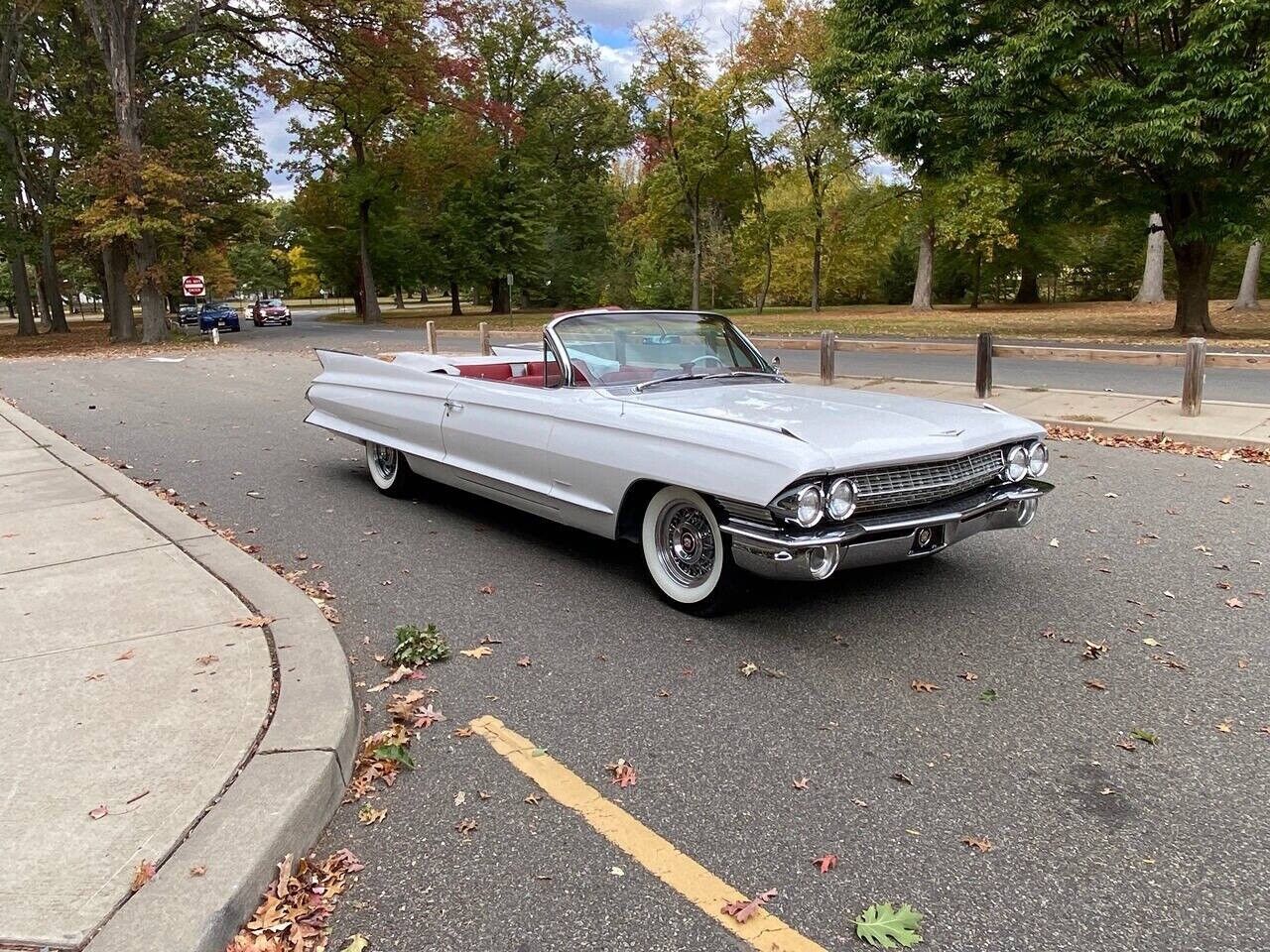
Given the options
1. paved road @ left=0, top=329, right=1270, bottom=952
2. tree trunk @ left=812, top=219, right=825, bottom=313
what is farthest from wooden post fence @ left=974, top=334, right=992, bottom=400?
tree trunk @ left=812, top=219, right=825, bottom=313

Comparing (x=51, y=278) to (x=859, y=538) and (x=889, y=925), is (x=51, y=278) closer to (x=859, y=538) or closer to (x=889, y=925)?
(x=859, y=538)

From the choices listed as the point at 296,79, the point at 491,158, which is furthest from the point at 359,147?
the point at 296,79

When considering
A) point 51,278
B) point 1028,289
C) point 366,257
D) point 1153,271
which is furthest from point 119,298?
point 1028,289

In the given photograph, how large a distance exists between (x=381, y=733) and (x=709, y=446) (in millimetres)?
1802

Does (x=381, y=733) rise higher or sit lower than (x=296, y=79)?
lower

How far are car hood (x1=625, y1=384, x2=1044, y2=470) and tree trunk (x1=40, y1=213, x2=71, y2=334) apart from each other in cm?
3660

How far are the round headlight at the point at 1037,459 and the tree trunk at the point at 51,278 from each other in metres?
37.8

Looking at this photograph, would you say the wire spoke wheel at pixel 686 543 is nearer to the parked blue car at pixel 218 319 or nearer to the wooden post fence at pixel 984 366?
the wooden post fence at pixel 984 366

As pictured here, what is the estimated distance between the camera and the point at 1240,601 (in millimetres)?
4414

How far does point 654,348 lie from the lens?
17.3 feet

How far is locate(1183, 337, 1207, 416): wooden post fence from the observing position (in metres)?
9.04

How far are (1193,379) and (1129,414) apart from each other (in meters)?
0.68

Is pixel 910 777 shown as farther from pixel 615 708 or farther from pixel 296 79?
pixel 296 79

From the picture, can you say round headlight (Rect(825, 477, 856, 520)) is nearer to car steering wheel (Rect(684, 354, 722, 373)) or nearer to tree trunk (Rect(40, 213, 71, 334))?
car steering wheel (Rect(684, 354, 722, 373))
